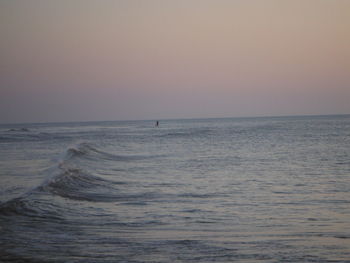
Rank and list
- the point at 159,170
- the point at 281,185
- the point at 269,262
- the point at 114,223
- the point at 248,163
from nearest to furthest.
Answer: the point at 269,262, the point at 114,223, the point at 281,185, the point at 159,170, the point at 248,163

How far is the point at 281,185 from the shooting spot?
43.0 ft

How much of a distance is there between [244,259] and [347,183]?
8.22 metres

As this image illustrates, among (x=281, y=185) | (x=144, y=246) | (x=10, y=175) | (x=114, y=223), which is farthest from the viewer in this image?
(x=10, y=175)

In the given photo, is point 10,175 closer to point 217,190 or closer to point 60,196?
point 60,196

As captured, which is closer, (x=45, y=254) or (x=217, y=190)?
(x=45, y=254)

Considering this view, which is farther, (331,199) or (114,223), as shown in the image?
(331,199)

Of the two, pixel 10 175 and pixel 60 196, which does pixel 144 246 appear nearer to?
pixel 60 196

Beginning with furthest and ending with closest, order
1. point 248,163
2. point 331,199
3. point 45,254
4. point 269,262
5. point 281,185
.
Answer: point 248,163
point 281,185
point 331,199
point 45,254
point 269,262

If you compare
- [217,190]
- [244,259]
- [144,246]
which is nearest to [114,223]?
[144,246]

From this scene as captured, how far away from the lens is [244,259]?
601 cm

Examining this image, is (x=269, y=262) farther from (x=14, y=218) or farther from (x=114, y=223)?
(x=14, y=218)

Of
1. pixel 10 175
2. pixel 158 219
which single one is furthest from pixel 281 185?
pixel 10 175

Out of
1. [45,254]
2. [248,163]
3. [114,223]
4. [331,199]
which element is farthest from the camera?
[248,163]

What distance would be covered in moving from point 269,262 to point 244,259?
34 centimetres
